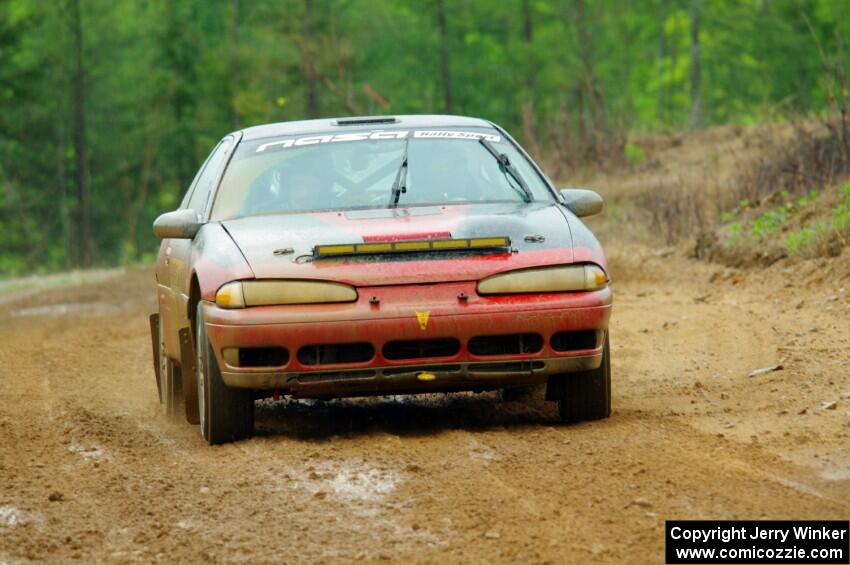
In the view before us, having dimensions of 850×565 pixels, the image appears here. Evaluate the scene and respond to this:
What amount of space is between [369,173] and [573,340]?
163cm

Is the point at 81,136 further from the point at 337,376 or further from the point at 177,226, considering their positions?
the point at 337,376

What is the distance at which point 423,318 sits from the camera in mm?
6590

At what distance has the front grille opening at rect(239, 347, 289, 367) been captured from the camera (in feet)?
21.9

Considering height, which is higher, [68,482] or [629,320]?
[68,482]

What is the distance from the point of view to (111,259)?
2687 inches

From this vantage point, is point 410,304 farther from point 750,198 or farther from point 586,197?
point 750,198

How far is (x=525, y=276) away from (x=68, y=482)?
2.17m

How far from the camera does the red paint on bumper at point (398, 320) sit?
21.5 feet

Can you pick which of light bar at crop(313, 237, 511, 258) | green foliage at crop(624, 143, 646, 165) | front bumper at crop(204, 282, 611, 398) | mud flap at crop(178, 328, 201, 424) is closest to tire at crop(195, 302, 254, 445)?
front bumper at crop(204, 282, 611, 398)

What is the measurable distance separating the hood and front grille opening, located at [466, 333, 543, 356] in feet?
1.03

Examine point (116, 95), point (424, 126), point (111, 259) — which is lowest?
point (111, 259)

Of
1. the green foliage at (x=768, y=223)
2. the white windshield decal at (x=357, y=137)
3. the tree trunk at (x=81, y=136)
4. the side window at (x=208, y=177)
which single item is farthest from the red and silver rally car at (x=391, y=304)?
the tree trunk at (x=81, y=136)

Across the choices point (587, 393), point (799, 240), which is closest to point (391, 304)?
point (587, 393)

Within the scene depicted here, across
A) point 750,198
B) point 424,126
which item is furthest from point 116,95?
point 424,126
